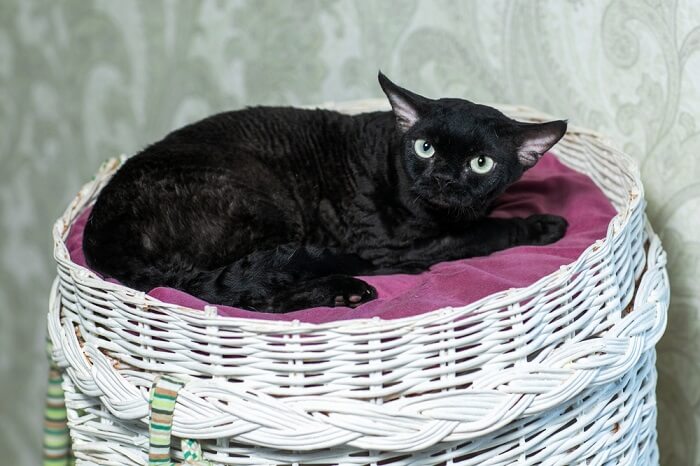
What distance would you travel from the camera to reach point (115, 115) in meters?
2.23

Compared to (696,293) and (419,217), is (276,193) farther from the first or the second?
(696,293)

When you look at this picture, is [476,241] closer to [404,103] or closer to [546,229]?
[546,229]

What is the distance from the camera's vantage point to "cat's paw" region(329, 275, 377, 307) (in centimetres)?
112

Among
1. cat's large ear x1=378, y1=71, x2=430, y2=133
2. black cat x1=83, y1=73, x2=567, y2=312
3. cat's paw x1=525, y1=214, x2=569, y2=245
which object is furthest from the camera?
cat's paw x1=525, y1=214, x2=569, y2=245

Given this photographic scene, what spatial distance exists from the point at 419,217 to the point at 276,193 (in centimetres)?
27

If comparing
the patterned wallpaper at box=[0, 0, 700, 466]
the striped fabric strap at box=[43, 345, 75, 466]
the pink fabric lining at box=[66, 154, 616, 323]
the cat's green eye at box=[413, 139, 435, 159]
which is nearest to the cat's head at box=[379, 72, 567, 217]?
the cat's green eye at box=[413, 139, 435, 159]

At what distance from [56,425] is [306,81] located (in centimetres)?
104

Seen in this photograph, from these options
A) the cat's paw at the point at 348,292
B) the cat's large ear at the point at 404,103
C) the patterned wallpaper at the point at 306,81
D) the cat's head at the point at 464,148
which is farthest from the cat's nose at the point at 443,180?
Answer: the patterned wallpaper at the point at 306,81

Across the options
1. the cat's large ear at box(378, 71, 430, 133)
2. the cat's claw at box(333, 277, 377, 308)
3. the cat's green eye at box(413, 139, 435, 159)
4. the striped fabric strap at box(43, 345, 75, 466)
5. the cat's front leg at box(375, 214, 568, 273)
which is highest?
the cat's large ear at box(378, 71, 430, 133)

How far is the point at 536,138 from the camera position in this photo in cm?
124

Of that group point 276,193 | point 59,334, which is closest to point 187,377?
point 59,334

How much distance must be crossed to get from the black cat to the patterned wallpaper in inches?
13.6

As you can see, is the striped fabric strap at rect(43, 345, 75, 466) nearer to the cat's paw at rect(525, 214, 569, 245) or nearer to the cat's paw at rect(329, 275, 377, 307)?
the cat's paw at rect(329, 275, 377, 307)

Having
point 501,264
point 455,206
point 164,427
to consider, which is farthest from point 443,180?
point 164,427
